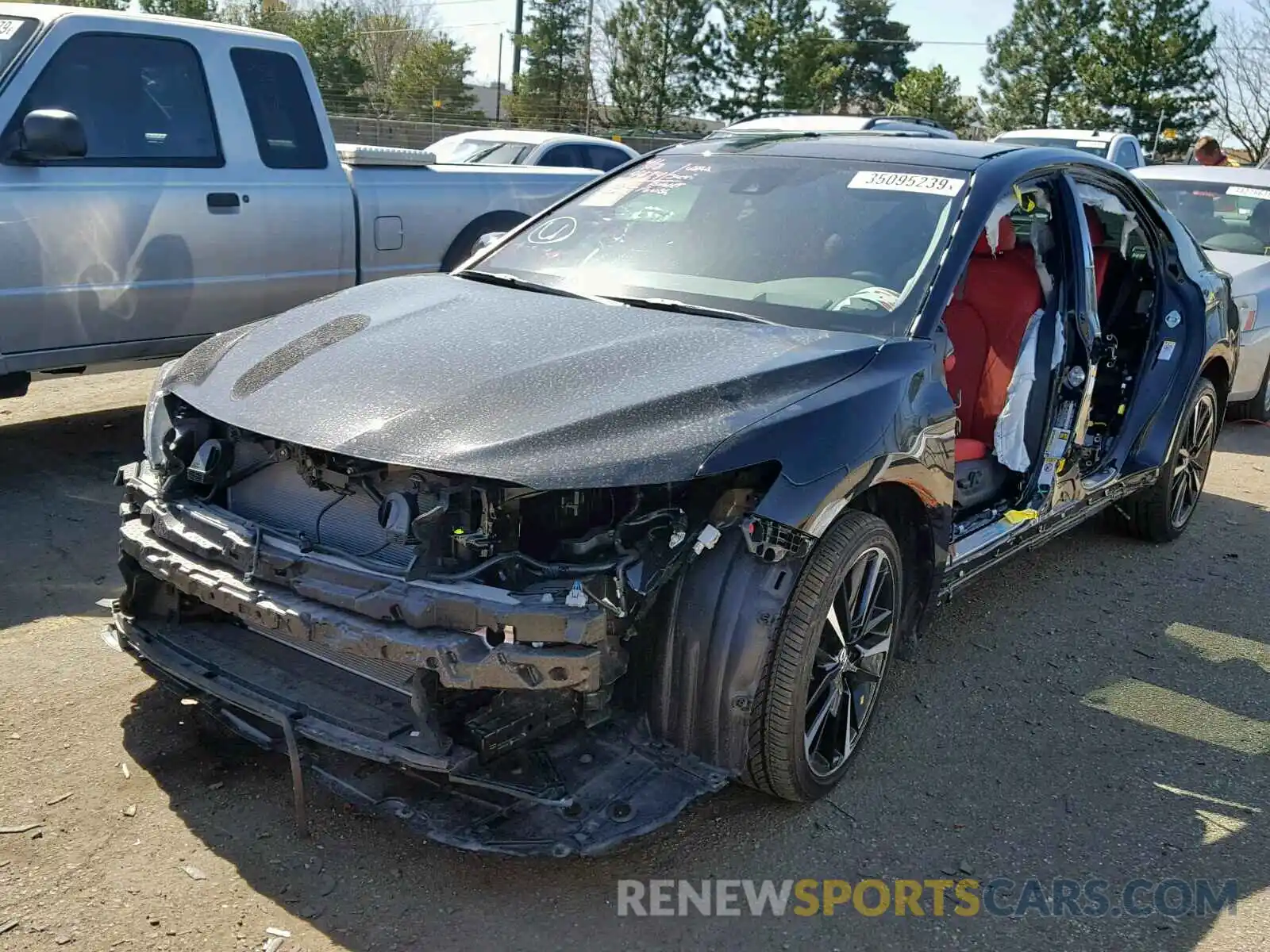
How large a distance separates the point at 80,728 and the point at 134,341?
2961 millimetres

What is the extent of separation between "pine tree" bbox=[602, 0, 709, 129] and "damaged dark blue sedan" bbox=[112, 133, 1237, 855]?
175ft

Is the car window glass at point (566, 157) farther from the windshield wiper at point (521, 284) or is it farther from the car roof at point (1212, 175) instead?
the windshield wiper at point (521, 284)

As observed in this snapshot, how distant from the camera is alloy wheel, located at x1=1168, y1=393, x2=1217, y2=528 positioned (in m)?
5.56

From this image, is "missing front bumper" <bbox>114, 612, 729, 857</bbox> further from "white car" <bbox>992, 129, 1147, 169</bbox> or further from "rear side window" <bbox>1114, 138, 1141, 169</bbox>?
"rear side window" <bbox>1114, 138, 1141, 169</bbox>

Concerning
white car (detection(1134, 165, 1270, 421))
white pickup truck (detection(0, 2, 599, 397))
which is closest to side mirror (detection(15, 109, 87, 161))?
white pickup truck (detection(0, 2, 599, 397))

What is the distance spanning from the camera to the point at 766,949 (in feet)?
8.92

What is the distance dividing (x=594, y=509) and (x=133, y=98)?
422 cm

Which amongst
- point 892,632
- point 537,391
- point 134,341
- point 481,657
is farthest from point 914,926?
point 134,341

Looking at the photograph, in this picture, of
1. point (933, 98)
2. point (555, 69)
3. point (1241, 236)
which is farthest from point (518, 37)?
point (1241, 236)

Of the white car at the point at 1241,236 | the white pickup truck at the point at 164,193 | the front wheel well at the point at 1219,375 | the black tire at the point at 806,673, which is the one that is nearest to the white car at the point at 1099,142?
the white car at the point at 1241,236

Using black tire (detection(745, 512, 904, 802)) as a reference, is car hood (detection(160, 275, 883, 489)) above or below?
above

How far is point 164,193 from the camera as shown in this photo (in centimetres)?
576

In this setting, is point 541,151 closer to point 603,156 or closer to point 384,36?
point 603,156

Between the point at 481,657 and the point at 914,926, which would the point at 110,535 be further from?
the point at 914,926
